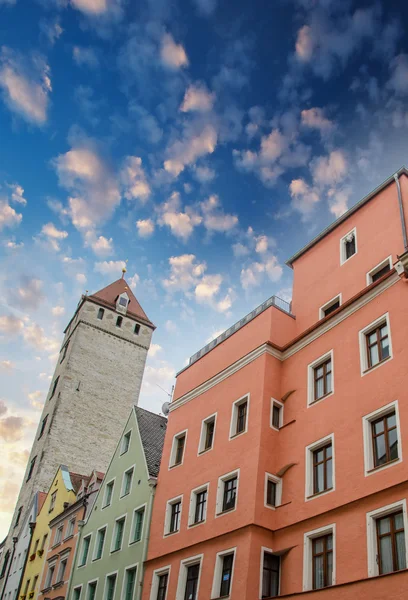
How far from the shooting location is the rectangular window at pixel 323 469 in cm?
2412

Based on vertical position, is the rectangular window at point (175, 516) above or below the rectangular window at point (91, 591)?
above

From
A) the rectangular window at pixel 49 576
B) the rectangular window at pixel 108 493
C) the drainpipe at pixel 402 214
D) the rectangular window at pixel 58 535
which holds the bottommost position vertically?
the rectangular window at pixel 49 576

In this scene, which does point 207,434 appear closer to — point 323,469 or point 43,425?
point 323,469

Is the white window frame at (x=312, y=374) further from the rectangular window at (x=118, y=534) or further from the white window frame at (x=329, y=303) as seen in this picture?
the rectangular window at (x=118, y=534)

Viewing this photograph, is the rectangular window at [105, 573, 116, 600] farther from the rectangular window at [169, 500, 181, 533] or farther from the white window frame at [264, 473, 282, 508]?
the white window frame at [264, 473, 282, 508]

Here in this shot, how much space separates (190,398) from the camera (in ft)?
115

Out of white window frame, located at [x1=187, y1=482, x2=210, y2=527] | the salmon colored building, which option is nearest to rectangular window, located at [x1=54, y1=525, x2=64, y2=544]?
the salmon colored building

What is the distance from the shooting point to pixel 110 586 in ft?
112

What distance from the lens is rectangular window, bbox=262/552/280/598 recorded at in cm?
2388

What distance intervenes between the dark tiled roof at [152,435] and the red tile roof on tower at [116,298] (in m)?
→ 43.2

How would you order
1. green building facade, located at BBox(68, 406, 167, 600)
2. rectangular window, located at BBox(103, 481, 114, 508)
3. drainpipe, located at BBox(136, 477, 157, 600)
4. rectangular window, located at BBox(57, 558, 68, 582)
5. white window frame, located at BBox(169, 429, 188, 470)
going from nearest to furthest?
drainpipe, located at BBox(136, 477, 157, 600)
green building facade, located at BBox(68, 406, 167, 600)
white window frame, located at BBox(169, 429, 188, 470)
rectangular window, located at BBox(103, 481, 114, 508)
rectangular window, located at BBox(57, 558, 68, 582)

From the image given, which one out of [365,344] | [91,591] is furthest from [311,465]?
[91,591]

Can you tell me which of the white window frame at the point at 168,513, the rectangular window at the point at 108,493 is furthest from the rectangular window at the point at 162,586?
the rectangular window at the point at 108,493

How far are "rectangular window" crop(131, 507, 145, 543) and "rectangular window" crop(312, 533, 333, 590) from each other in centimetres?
1311
